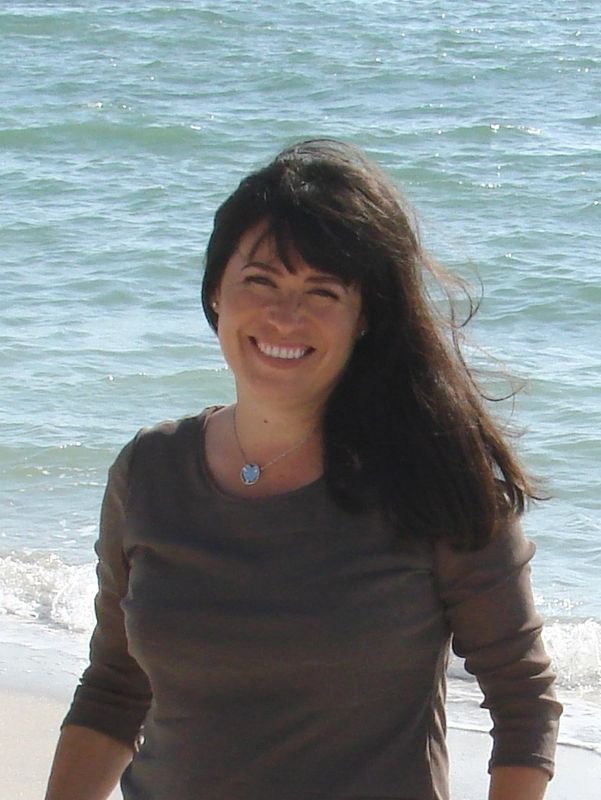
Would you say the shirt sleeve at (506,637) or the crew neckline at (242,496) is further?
the crew neckline at (242,496)

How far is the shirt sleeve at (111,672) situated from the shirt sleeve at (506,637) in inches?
18.1

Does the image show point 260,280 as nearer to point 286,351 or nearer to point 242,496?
point 286,351

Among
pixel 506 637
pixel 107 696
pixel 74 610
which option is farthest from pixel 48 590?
pixel 506 637

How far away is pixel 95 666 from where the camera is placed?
2143 mm

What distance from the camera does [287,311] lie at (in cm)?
196

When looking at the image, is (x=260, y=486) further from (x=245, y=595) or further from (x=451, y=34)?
(x=451, y=34)

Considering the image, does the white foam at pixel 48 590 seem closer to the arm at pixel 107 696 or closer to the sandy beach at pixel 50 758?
the sandy beach at pixel 50 758

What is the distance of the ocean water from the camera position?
5.68 meters

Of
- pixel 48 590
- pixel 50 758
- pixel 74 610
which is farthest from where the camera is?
pixel 48 590

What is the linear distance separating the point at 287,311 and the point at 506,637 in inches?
18.6

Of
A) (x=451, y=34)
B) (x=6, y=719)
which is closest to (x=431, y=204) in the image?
(x=451, y=34)

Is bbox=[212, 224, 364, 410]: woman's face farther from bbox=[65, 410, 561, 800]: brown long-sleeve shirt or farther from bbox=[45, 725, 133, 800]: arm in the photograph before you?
bbox=[45, 725, 133, 800]: arm

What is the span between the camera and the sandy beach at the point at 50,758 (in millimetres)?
3719

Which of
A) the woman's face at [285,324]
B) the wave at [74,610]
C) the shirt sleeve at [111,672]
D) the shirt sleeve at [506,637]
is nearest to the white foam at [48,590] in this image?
the wave at [74,610]
